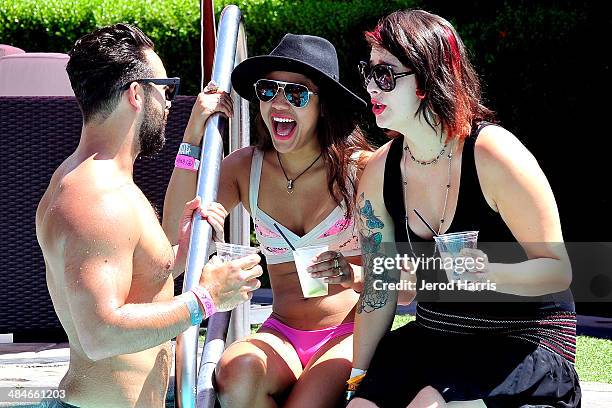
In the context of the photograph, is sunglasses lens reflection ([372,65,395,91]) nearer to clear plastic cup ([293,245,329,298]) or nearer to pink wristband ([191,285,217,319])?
clear plastic cup ([293,245,329,298])

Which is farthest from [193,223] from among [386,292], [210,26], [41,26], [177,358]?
[41,26]

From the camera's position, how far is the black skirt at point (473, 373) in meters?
3.07

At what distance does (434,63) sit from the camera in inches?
131

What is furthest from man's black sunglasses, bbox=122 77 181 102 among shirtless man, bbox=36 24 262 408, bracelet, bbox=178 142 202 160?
bracelet, bbox=178 142 202 160

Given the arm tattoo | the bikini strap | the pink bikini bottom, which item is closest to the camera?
the arm tattoo

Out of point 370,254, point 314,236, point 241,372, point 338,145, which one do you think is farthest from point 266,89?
point 241,372

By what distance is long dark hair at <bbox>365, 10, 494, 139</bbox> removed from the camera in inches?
130

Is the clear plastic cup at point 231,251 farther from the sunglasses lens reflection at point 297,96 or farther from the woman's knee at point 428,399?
the sunglasses lens reflection at point 297,96

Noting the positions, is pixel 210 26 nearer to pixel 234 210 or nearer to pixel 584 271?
pixel 234 210

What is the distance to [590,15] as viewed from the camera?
26.7 feet

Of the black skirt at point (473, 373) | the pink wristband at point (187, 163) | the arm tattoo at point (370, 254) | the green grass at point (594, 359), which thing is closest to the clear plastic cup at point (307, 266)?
the arm tattoo at point (370, 254)

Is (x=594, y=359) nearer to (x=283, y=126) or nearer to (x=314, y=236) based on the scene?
(x=314, y=236)

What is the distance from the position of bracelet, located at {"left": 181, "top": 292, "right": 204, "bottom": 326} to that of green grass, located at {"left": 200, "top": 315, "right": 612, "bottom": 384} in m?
3.02

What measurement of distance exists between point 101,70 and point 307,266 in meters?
0.98
